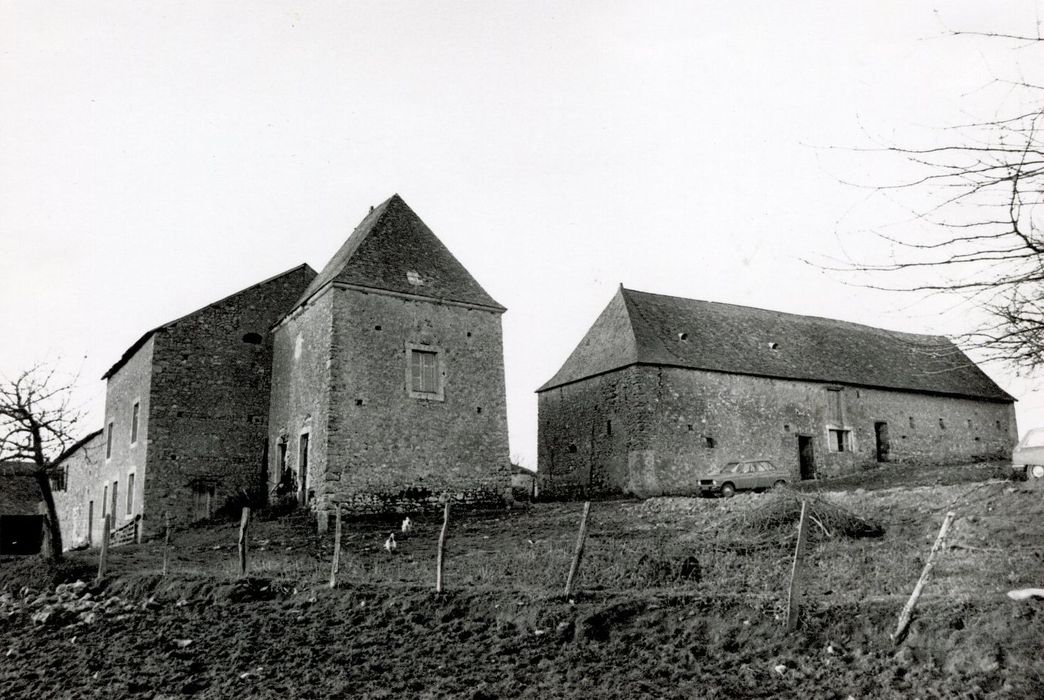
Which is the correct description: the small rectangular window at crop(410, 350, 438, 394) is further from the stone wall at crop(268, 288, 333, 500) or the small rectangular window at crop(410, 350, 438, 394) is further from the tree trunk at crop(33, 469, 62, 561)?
the tree trunk at crop(33, 469, 62, 561)

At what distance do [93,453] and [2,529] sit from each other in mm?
7229

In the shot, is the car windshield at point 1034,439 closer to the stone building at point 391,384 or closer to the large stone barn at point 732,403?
the large stone barn at point 732,403

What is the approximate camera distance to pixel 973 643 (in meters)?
7.54

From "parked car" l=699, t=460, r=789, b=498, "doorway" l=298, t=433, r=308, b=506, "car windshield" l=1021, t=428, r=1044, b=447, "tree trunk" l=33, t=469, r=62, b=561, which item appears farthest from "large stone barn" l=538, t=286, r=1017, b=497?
"tree trunk" l=33, t=469, r=62, b=561

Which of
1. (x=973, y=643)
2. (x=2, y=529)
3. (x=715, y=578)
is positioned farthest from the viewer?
(x=2, y=529)

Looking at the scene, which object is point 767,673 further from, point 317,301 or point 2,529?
point 2,529

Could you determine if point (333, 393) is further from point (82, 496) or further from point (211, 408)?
point (82, 496)

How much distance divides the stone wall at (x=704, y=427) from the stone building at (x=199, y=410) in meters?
10.8

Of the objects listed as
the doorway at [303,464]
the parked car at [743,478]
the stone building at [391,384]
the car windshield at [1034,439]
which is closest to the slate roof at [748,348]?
the parked car at [743,478]

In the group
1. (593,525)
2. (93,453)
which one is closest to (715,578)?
(593,525)

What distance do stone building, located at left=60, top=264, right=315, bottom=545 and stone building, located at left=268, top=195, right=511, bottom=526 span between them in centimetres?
92

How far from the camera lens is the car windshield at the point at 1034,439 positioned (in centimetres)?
1820

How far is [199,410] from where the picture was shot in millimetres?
24156

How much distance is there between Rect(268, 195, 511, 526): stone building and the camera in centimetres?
2120
